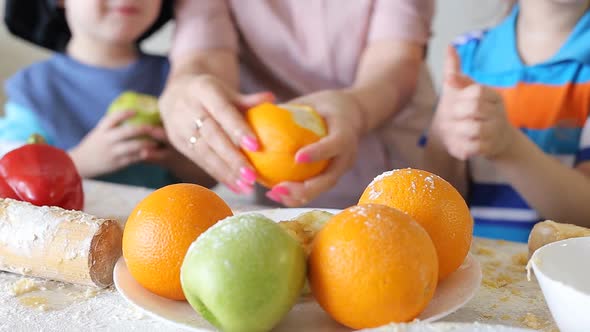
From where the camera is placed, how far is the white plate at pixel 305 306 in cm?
42

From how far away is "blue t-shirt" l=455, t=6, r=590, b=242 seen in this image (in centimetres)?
98

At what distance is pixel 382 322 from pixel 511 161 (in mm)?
577

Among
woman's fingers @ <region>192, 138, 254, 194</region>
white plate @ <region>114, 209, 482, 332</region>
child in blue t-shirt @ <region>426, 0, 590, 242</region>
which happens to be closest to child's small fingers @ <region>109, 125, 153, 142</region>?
woman's fingers @ <region>192, 138, 254, 194</region>

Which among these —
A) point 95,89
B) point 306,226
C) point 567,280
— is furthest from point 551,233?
point 95,89

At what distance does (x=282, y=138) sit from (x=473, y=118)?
0.29 meters

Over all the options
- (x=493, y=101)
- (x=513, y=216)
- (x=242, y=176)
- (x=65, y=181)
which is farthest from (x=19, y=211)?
(x=513, y=216)

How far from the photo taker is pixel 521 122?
1.04 metres

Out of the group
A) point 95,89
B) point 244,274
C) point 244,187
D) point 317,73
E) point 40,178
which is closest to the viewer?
point 244,274

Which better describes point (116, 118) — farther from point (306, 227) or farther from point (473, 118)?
point (306, 227)

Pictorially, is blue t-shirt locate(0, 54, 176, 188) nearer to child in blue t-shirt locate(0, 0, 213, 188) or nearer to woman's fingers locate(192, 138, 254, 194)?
child in blue t-shirt locate(0, 0, 213, 188)

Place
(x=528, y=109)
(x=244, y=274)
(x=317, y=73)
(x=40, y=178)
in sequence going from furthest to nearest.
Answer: (x=317, y=73) → (x=528, y=109) → (x=40, y=178) → (x=244, y=274)

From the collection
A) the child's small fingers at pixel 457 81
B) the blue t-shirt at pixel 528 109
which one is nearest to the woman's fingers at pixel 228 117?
the child's small fingers at pixel 457 81

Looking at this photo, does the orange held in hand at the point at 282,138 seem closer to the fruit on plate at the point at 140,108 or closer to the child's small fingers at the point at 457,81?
the child's small fingers at the point at 457,81

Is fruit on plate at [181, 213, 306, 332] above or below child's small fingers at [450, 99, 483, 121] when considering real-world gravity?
above
